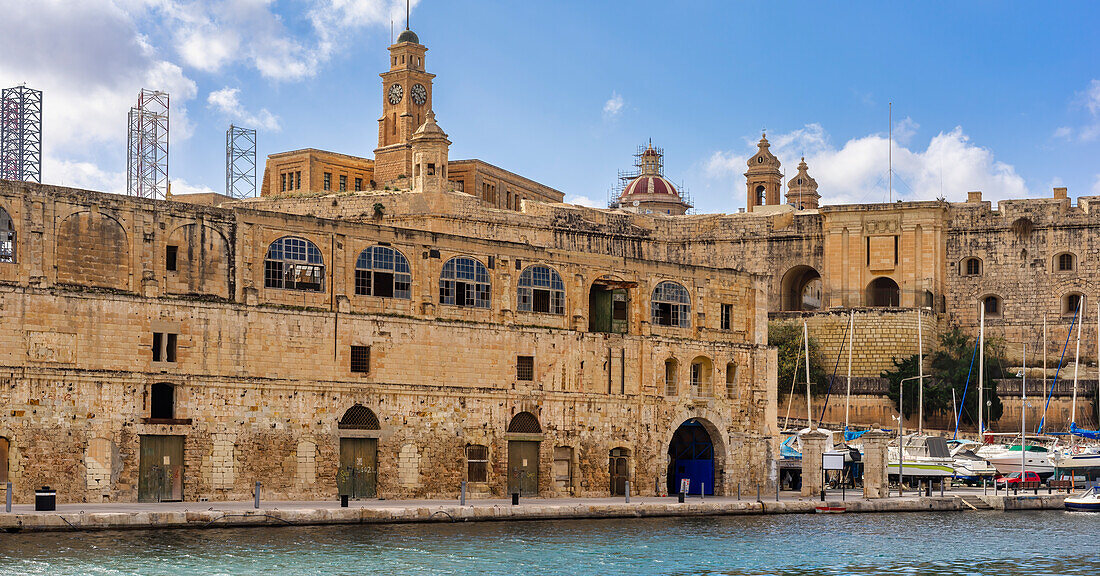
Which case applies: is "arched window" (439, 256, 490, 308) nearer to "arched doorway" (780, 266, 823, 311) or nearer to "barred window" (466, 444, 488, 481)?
"barred window" (466, 444, 488, 481)

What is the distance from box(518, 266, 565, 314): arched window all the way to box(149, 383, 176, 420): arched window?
426 inches

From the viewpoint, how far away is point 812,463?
4319 cm

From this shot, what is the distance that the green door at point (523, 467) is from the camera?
42594 millimetres

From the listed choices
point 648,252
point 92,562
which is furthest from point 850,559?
point 648,252

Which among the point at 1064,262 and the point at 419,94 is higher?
the point at 419,94

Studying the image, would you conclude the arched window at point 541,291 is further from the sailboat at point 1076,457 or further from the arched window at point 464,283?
the sailboat at point 1076,457

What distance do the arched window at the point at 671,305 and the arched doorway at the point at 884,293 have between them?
29278mm

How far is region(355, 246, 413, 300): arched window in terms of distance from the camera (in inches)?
1588

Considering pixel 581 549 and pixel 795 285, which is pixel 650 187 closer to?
pixel 795 285

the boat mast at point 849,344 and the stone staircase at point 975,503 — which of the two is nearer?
the stone staircase at point 975,503

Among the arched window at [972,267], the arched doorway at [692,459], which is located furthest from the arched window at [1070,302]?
the arched doorway at [692,459]

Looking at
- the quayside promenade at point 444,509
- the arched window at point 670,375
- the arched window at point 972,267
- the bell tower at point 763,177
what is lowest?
the quayside promenade at point 444,509

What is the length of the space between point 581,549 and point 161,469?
37.3 ft

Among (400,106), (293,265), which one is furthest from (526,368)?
(400,106)
